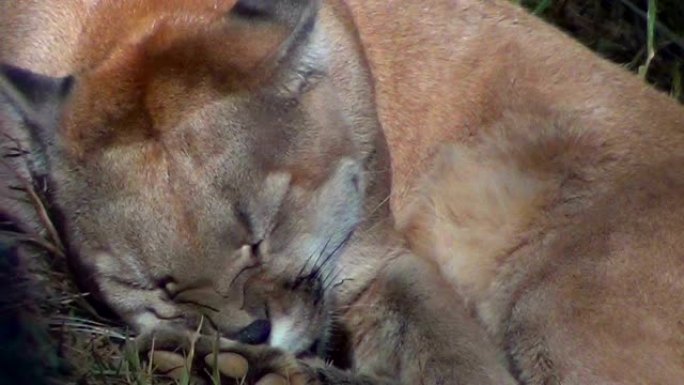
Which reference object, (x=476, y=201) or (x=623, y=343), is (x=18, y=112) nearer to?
(x=476, y=201)

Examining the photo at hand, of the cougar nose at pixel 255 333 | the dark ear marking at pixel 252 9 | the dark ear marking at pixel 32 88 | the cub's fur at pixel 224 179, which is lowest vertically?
the cougar nose at pixel 255 333

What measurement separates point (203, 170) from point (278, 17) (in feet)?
1.68

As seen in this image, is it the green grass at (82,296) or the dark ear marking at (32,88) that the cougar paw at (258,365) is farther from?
the dark ear marking at (32,88)

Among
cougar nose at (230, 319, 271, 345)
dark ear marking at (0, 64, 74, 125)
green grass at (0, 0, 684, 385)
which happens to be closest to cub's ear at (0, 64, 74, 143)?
dark ear marking at (0, 64, 74, 125)

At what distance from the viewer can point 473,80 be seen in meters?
4.76

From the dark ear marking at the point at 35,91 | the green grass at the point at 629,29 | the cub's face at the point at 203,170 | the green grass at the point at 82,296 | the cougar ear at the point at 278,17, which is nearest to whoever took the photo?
the green grass at the point at 82,296

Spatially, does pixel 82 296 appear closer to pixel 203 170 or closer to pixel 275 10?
pixel 203 170

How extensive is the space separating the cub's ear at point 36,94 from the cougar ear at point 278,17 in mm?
503

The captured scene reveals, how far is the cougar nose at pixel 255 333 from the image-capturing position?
4.10 meters

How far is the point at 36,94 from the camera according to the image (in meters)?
4.11

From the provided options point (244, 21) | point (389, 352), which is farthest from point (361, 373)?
point (244, 21)

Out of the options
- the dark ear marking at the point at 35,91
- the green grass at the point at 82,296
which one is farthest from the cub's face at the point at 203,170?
the green grass at the point at 82,296

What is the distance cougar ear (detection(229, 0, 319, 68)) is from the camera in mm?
4195

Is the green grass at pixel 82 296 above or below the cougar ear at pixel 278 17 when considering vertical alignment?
below
